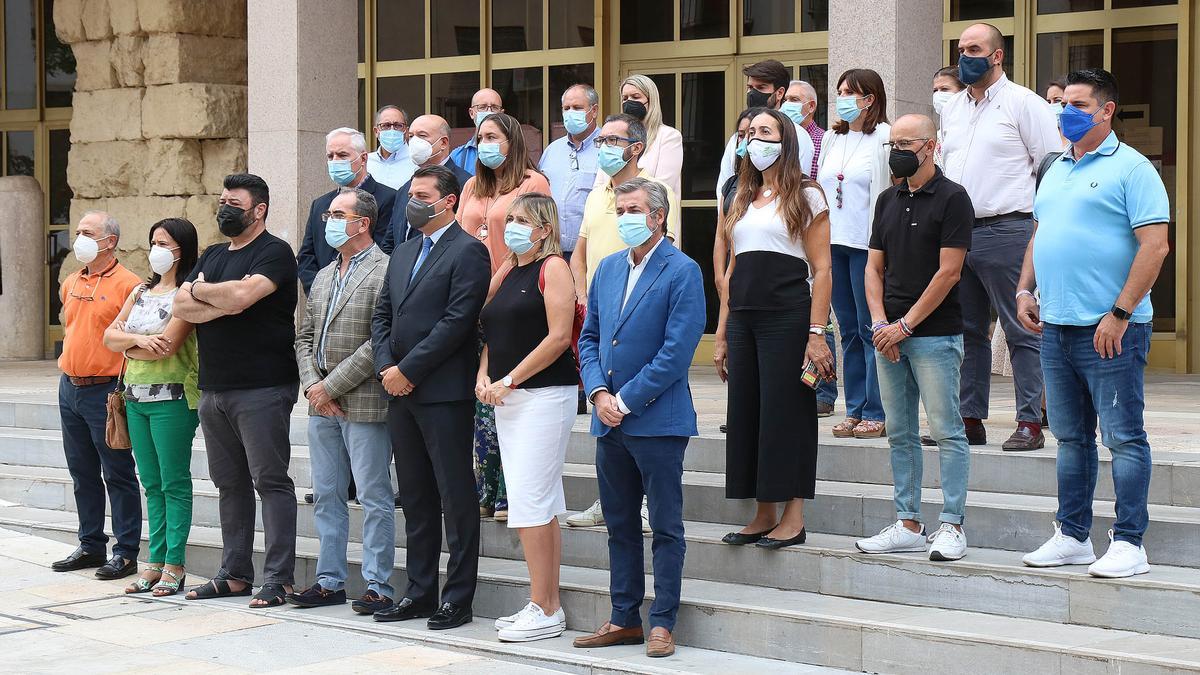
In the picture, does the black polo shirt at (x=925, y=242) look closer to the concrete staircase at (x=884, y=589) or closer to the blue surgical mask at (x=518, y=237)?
the concrete staircase at (x=884, y=589)

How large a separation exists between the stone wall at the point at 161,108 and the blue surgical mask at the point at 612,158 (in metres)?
7.96

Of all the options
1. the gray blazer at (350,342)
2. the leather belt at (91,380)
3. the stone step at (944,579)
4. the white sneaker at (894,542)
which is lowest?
the stone step at (944,579)

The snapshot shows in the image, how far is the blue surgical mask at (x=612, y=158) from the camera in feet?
24.5

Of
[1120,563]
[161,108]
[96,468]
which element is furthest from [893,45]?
[161,108]

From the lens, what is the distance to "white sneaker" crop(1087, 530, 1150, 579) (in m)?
5.96

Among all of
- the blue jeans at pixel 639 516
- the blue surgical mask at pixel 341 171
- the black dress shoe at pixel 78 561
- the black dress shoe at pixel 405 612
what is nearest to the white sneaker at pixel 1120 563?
the blue jeans at pixel 639 516

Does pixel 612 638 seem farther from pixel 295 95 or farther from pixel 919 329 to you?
pixel 295 95

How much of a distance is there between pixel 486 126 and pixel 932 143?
2.17 meters

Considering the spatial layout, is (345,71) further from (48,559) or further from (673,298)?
(673,298)

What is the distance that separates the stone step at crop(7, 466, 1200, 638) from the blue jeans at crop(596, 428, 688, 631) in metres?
0.53

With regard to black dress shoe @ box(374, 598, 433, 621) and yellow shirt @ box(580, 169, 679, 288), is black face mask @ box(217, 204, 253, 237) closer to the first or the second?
yellow shirt @ box(580, 169, 679, 288)

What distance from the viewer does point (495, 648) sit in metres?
6.67

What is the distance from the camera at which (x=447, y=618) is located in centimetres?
706

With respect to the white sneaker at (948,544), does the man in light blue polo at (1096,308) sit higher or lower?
higher
